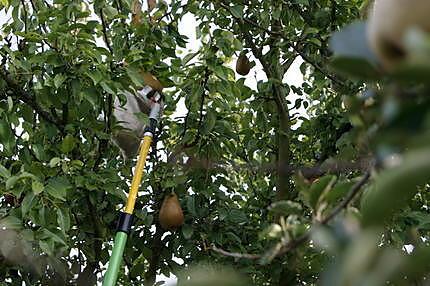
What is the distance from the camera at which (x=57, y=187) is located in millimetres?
1553

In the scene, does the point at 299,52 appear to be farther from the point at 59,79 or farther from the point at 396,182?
the point at 396,182

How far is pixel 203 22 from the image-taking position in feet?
7.63

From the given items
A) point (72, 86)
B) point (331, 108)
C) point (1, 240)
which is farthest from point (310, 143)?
point (1, 240)

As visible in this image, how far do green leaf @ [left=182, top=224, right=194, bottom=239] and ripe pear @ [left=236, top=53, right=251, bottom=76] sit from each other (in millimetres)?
522

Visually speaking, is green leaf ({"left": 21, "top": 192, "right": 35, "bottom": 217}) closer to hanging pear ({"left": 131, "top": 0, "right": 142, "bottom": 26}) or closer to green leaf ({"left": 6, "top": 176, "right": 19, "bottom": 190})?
green leaf ({"left": 6, "top": 176, "right": 19, "bottom": 190})

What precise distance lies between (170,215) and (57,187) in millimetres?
491

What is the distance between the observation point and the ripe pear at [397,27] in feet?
0.82

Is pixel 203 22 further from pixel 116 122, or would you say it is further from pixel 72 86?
pixel 72 86

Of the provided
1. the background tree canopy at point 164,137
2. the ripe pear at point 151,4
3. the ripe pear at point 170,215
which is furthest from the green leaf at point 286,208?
the ripe pear at point 151,4

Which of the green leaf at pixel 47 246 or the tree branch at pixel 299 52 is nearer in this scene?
the green leaf at pixel 47 246

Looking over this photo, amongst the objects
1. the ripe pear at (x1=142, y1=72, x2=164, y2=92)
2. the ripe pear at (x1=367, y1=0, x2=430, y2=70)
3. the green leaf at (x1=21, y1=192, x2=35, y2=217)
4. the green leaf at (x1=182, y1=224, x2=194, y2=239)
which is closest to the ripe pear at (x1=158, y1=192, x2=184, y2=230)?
the green leaf at (x1=182, y1=224, x2=194, y2=239)

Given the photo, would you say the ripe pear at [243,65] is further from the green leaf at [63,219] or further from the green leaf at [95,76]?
the green leaf at [63,219]

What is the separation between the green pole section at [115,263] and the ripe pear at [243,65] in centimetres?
78

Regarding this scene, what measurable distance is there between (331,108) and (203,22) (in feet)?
1.56
